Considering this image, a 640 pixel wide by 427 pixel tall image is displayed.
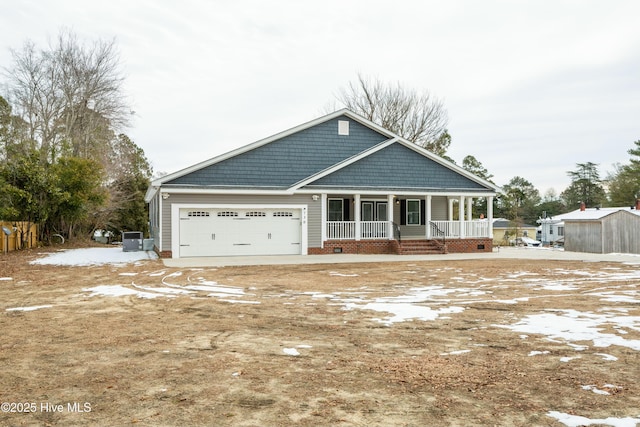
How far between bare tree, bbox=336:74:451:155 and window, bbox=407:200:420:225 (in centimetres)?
1594

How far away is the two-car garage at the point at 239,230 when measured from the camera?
763 inches

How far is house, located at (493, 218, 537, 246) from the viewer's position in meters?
51.9

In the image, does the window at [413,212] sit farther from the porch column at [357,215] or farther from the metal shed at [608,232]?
the metal shed at [608,232]

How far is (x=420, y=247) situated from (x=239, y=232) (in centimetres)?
826

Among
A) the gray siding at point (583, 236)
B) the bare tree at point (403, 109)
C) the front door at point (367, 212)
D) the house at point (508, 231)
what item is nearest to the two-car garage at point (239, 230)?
the front door at point (367, 212)

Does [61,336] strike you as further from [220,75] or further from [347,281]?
[220,75]

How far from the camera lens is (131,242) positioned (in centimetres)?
2248

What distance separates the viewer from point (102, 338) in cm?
620

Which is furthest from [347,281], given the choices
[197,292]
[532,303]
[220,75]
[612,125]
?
[612,125]

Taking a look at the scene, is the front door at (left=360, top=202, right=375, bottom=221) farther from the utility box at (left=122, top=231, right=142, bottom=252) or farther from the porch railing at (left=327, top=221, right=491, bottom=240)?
the utility box at (left=122, top=231, right=142, bottom=252)

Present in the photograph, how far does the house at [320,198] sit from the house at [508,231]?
2794 centimetres

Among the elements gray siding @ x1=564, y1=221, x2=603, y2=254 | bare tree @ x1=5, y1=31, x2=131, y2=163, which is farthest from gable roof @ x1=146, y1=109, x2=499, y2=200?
bare tree @ x1=5, y1=31, x2=131, y2=163

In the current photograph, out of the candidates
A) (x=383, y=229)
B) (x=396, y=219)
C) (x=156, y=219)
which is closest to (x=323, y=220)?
(x=383, y=229)

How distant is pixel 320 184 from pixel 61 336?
1537cm
